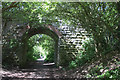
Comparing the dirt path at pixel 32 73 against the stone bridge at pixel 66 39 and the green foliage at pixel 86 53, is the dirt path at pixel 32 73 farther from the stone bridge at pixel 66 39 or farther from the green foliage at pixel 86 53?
the green foliage at pixel 86 53

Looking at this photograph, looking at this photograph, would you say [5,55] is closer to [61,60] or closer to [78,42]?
[61,60]

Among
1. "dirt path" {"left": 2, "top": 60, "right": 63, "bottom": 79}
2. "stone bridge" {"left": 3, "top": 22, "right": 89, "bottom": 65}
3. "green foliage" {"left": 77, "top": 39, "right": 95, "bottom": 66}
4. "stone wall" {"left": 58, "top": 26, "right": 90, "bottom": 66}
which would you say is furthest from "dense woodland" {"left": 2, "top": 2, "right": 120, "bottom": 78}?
"dirt path" {"left": 2, "top": 60, "right": 63, "bottom": 79}

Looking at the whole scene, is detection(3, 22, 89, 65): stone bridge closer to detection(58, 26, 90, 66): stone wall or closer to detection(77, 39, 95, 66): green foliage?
detection(58, 26, 90, 66): stone wall

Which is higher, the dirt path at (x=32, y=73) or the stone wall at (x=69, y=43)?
the stone wall at (x=69, y=43)

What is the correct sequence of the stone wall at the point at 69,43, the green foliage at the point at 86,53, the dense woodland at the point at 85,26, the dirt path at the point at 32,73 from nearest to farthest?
the dense woodland at the point at 85,26 → the dirt path at the point at 32,73 → the green foliage at the point at 86,53 → the stone wall at the point at 69,43

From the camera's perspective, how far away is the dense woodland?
5.54 meters

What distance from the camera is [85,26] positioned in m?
7.21

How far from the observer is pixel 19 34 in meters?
10.6

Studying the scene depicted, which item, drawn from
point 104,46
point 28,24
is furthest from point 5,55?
point 104,46

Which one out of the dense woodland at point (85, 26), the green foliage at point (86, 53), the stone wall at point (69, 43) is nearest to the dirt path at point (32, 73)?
the dense woodland at point (85, 26)

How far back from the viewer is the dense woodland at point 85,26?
554cm

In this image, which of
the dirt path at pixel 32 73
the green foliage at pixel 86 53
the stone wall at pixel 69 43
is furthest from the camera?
the stone wall at pixel 69 43

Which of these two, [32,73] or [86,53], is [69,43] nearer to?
[86,53]

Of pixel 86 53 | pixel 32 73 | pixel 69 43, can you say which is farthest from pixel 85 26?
pixel 32 73
